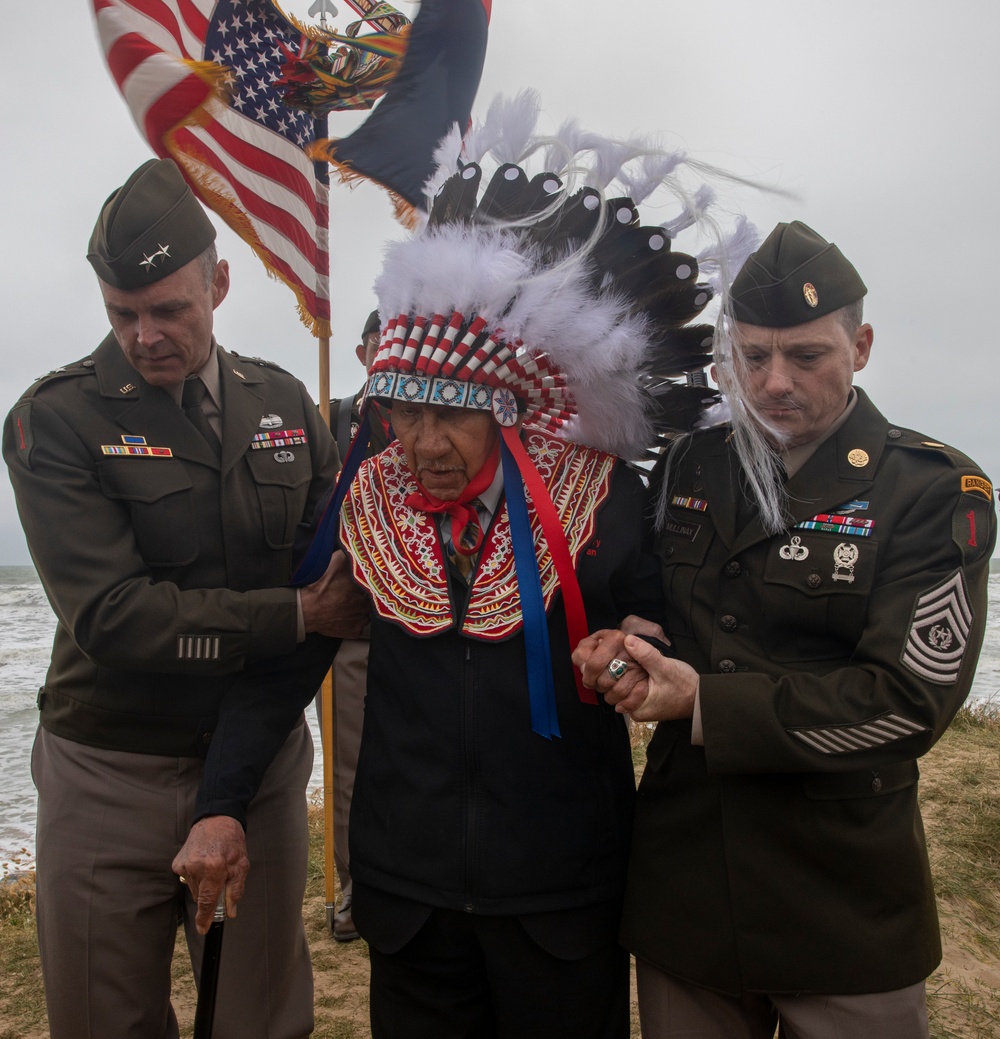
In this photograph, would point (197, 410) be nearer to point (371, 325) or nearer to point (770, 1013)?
point (371, 325)

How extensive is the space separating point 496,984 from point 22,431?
1.76 meters

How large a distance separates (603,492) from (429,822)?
2.76 ft

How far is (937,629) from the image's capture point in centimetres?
167

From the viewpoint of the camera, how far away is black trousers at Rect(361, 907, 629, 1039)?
191 centimetres

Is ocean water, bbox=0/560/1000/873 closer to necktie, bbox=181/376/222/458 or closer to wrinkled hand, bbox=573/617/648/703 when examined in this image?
necktie, bbox=181/376/222/458

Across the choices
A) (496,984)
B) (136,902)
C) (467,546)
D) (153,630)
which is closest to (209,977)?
(136,902)

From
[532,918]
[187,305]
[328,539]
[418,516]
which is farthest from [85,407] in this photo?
[532,918]

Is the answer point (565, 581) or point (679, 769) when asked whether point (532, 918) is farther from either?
point (565, 581)

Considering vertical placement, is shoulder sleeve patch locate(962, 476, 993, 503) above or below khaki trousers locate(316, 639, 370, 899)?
above

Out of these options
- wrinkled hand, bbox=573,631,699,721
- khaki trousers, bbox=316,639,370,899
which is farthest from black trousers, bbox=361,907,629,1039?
khaki trousers, bbox=316,639,370,899

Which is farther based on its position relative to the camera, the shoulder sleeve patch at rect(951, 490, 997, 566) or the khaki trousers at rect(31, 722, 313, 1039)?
the khaki trousers at rect(31, 722, 313, 1039)

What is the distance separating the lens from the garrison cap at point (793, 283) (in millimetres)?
1868

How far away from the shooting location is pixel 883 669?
1.69 m

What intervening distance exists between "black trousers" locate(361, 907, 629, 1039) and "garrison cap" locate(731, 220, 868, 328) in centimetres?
137
